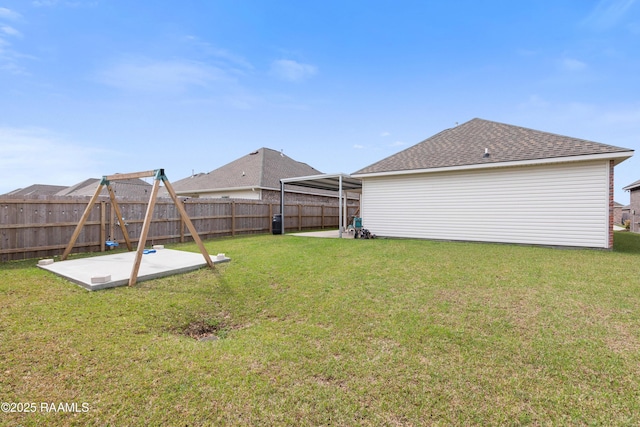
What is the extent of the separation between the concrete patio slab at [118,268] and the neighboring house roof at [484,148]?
828 cm

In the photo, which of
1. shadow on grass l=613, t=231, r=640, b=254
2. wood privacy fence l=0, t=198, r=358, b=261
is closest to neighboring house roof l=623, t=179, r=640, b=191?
shadow on grass l=613, t=231, r=640, b=254

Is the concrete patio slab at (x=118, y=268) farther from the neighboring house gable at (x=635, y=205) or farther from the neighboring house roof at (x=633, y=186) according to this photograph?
the neighboring house roof at (x=633, y=186)

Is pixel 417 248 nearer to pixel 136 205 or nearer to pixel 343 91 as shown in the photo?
pixel 343 91

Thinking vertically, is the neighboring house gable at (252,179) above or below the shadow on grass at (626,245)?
above

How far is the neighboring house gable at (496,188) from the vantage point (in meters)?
8.83

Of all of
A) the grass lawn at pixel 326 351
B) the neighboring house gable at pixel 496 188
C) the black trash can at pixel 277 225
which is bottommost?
the grass lawn at pixel 326 351

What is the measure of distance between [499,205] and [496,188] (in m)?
0.61

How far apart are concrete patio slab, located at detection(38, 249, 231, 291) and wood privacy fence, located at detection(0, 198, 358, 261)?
1818mm

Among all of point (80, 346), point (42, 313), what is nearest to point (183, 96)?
point (42, 313)

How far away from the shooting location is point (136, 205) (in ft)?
32.7

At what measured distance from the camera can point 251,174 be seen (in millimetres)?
18703

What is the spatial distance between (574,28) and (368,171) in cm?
840

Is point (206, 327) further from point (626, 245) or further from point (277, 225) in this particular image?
point (626, 245)

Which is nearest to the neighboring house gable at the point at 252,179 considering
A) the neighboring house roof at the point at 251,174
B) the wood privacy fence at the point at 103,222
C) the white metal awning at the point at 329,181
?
the neighboring house roof at the point at 251,174
